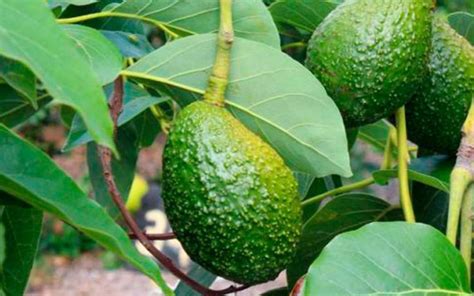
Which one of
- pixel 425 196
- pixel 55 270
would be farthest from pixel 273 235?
pixel 55 270

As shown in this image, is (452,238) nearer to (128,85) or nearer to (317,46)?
(317,46)

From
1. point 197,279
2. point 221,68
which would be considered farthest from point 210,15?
point 197,279

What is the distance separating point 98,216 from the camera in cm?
60

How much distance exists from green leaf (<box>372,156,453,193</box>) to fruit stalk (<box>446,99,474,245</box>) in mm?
24

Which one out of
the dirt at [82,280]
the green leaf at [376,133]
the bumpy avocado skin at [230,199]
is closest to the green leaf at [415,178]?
the bumpy avocado skin at [230,199]

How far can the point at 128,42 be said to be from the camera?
94cm

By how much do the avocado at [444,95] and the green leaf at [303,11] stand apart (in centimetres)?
11

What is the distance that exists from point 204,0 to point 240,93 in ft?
0.29

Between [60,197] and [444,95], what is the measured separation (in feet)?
1.39

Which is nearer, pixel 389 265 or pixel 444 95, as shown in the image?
→ pixel 389 265

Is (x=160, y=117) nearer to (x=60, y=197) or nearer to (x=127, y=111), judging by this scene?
(x=127, y=111)

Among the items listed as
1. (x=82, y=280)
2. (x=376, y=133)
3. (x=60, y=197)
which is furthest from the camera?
(x=82, y=280)

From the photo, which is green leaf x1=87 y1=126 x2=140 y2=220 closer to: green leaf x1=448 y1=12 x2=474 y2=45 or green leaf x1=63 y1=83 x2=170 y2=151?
green leaf x1=63 y1=83 x2=170 y2=151

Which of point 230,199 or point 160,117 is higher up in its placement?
point 230,199
